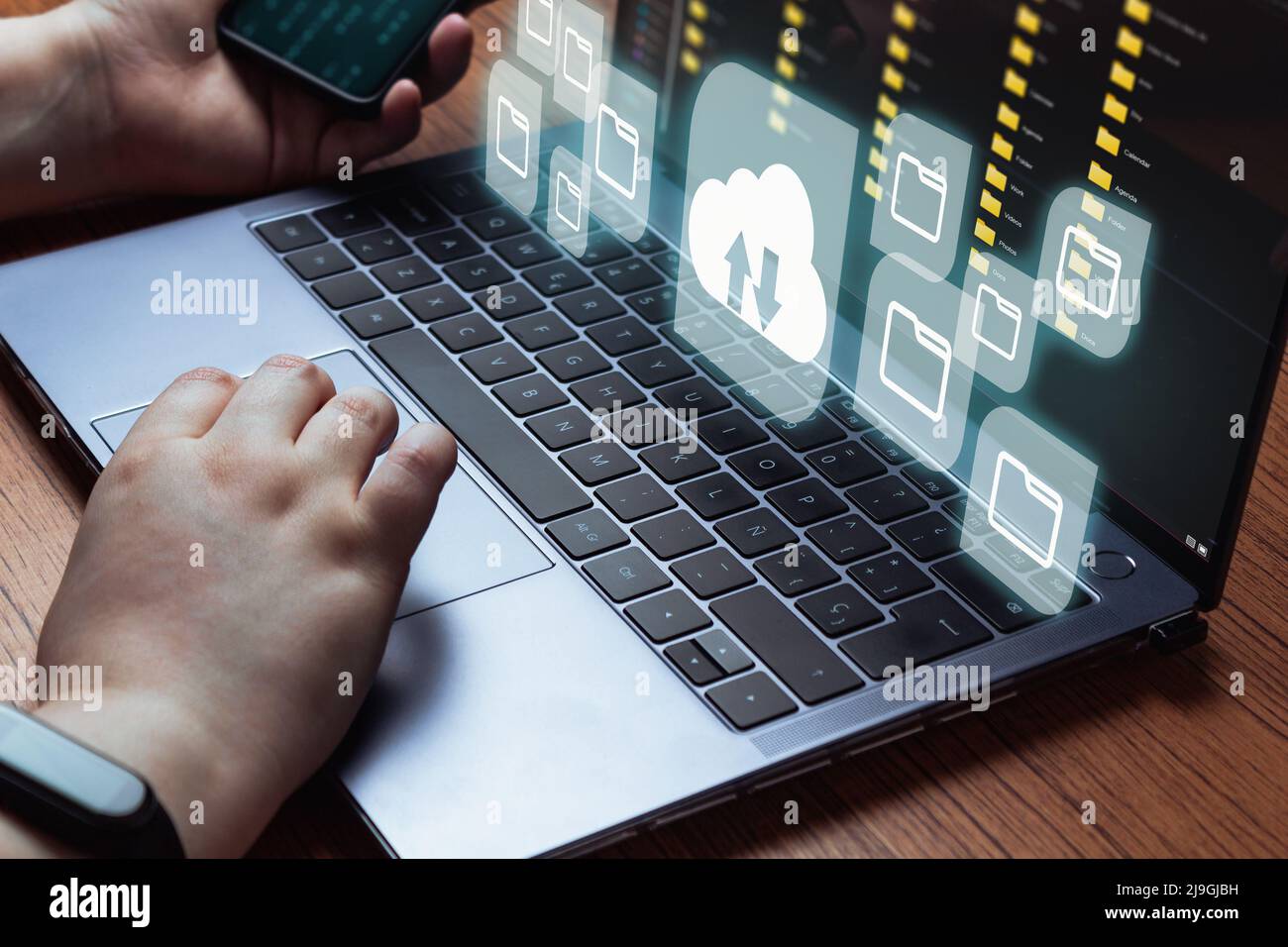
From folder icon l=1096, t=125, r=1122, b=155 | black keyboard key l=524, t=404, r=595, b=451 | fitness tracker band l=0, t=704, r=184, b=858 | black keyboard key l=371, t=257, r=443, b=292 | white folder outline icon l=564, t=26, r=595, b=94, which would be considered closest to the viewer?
fitness tracker band l=0, t=704, r=184, b=858

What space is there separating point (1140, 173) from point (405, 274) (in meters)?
0.40

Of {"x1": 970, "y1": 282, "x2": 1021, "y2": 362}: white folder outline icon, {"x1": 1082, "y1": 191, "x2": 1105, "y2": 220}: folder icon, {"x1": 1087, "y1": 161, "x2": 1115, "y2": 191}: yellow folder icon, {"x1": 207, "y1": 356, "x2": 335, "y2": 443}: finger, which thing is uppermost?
{"x1": 1087, "y1": 161, "x2": 1115, "y2": 191}: yellow folder icon

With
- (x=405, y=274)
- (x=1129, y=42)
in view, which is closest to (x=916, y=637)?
(x=1129, y=42)

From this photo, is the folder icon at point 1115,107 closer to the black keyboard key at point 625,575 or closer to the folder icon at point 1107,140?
the folder icon at point 1107,140

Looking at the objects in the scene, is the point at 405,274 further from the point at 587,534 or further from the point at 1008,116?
the point at 1008,116

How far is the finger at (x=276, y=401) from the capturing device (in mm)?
553

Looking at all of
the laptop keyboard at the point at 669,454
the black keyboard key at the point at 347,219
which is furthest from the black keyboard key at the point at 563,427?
the black keyboard key at the point at 347,219

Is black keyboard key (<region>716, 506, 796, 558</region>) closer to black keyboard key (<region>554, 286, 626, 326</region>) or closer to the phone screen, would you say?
black keyboard key (<region>554, 286, 626, 326</region>)

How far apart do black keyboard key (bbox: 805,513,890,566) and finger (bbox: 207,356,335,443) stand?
22 centimetres

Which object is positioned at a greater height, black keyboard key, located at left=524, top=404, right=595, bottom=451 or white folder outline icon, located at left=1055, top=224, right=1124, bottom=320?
white folder outline icon, located at left=1055, top=224, right=1124, bottom=320

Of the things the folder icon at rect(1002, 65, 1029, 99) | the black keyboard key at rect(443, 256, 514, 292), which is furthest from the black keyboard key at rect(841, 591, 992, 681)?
the black keyboard key at rect(443, 256, 514, 292)

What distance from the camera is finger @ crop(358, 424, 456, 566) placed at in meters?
0.52

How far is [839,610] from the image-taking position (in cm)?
55

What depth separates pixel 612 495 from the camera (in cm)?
61
